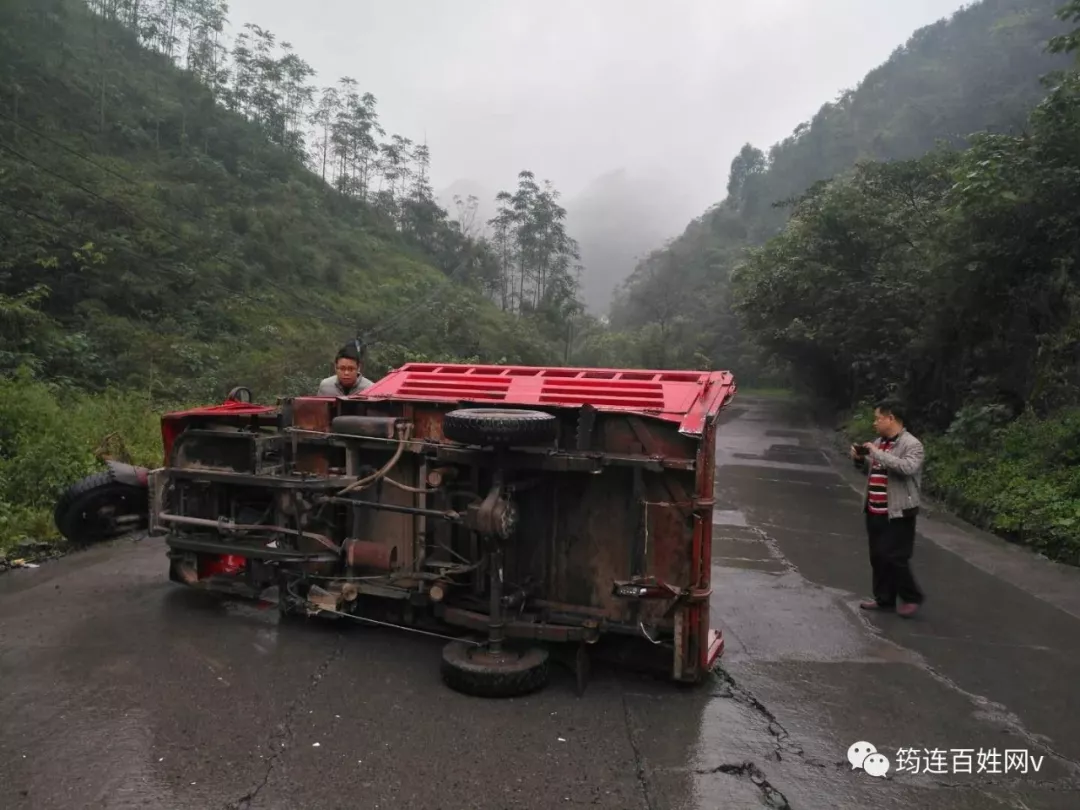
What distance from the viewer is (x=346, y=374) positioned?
5.76 metres

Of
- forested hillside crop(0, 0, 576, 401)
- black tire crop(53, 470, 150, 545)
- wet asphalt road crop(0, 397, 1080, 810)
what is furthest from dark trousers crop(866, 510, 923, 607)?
forested hillside crop(0, 0, 576, 401)

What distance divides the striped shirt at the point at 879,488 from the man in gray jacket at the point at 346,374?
3864 millimetres

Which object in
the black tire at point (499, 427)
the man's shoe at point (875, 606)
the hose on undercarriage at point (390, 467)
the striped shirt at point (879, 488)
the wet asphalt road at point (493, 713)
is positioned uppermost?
the black tire at point (499, 427)

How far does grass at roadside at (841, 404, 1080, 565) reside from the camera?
7867 millimetres

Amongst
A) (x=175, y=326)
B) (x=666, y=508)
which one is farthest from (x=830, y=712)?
(x=175, y=326)

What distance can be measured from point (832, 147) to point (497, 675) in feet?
255

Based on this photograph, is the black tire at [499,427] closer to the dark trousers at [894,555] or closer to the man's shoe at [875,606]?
the dark trousers at [894,555]

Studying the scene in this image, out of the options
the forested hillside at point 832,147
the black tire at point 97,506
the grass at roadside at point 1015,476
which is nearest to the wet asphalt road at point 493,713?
the black tire at point 97,506

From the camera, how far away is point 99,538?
584cm

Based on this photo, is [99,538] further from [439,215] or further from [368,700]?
[439,215]

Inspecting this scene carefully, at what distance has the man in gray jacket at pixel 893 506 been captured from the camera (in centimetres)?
534

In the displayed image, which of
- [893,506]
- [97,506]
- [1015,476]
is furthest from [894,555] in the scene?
[97,506]

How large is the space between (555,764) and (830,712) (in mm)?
1570

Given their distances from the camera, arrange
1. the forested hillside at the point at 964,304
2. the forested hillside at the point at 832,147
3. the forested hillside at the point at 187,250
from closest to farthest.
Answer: the forested hillside at the point at 964,304
the forested hillside at the point at 187,250
the forested hillside at the point at 832,147
